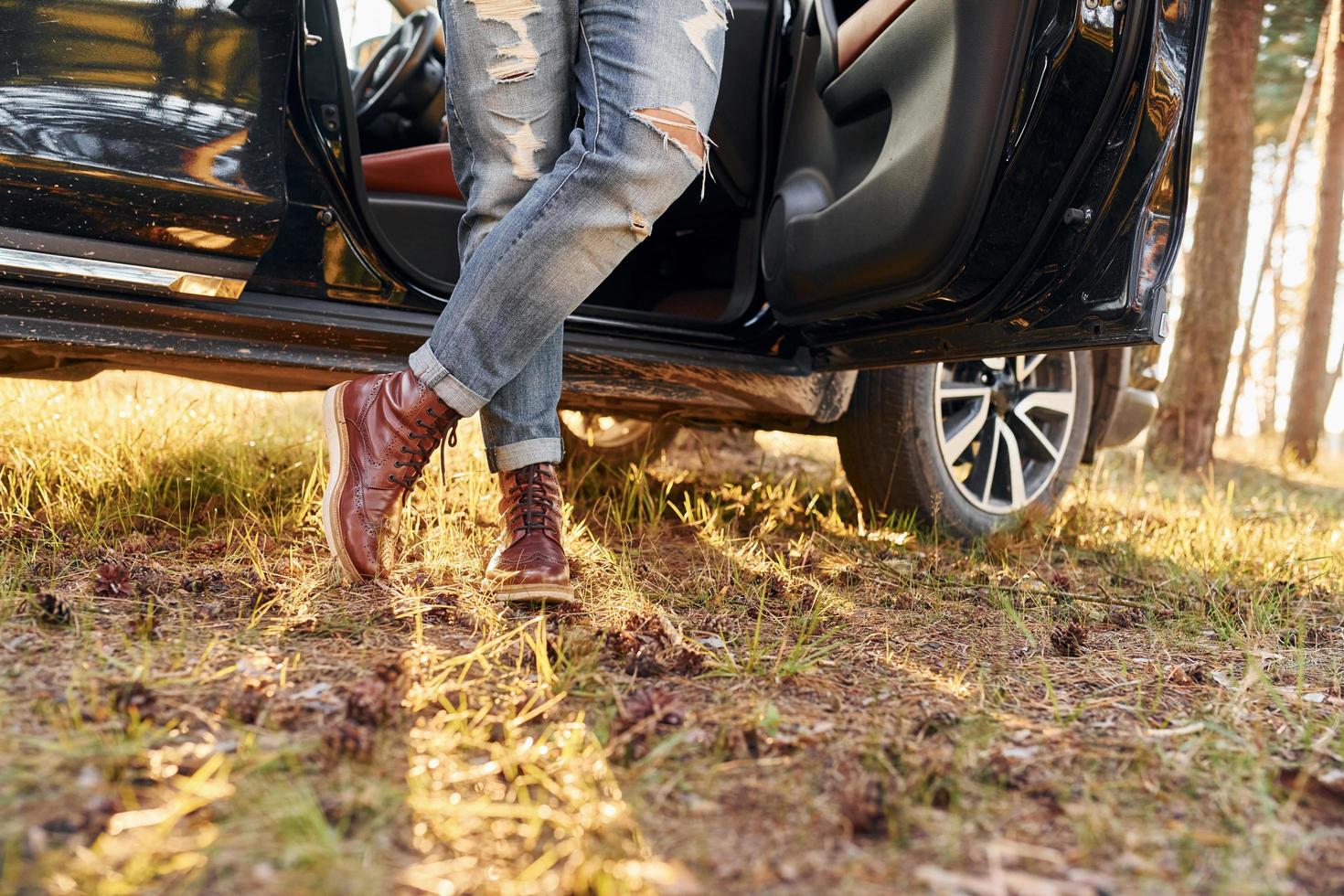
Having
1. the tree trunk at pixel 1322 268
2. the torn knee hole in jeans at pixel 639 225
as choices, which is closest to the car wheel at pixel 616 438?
the torn knee hole in jeans at pixel 639 225

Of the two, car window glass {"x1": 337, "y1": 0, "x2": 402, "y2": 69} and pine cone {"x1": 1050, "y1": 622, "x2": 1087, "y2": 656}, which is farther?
car window glass {"x1": 337, "y1": 0, "x2": 402, "y2": 69}

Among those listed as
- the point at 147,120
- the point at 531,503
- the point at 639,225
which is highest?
the point at 147,120

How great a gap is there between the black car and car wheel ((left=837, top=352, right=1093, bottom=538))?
0.73 ft

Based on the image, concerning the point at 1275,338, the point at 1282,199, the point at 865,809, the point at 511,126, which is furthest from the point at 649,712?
the point at 1275,338

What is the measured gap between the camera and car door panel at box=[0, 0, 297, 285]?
1427 mm

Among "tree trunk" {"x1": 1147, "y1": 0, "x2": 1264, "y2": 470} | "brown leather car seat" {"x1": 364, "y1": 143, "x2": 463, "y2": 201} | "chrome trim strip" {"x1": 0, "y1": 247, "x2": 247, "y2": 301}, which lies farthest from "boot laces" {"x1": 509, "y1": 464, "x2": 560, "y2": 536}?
"tree trunk" {"x1": 1147, "y1": 0, "x2": 1264, "y2": 470}

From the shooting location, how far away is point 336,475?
5.07ft

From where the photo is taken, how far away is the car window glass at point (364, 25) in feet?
6.35

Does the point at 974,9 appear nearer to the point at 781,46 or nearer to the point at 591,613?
the point at 781,46

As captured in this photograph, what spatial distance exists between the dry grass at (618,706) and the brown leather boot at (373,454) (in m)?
0.09

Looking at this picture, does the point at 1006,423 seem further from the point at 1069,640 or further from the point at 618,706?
the point at 618,706

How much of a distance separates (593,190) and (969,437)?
1391 mm

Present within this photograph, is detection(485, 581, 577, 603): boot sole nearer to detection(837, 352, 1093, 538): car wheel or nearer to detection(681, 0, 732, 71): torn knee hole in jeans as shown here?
detection(681, 0, 732, 71): torn knee hole in jeans

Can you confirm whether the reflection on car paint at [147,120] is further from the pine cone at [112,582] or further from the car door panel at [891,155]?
the car door panel at [891,155]
